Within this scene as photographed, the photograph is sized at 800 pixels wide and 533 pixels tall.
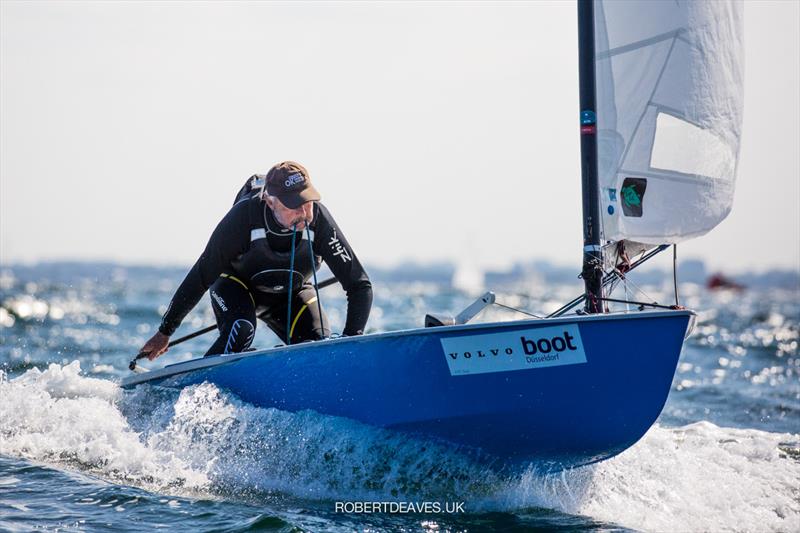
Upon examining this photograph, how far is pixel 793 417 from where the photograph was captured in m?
8.95

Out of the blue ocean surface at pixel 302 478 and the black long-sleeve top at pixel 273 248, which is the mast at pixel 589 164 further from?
the black long-sleeve top at pixel 273 248

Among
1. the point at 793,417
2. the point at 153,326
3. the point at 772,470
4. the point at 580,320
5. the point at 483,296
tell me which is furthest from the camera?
the point at 153,326

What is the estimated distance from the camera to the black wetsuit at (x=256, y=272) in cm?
589

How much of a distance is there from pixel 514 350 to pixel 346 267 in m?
1.41

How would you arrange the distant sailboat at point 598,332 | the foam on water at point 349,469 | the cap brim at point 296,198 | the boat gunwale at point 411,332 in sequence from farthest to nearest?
the cap brim at point 296,198, the foam on water at point 349,469, the distant sailboat at point 598,332, the boat gunwale at point 411,332

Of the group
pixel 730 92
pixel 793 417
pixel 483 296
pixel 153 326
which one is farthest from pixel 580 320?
pixel 153 326

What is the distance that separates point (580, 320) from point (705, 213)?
116cm

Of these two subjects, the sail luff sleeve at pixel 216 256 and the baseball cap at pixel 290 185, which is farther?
the sail luff sleeve at pixel 216 256

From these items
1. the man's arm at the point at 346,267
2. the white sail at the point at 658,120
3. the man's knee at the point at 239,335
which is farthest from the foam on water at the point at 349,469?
the white sail at the point at 658,120

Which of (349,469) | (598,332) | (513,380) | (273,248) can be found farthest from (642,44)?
(349,469)

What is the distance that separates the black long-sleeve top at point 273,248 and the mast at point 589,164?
4.59 feet

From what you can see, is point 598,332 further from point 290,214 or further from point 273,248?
point 273,248

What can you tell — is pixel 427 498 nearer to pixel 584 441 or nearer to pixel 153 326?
pixel 584 441

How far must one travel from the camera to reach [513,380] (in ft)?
16.6
